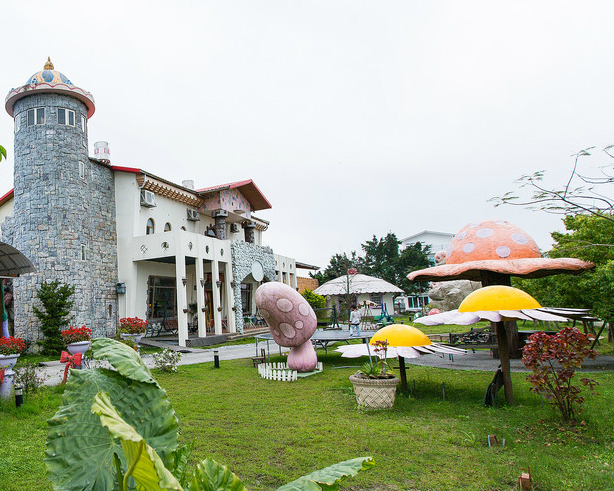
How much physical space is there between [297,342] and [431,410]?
4.41m

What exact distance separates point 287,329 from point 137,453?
9272 millimetres

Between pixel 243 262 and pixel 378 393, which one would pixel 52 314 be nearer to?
pixel 243 262

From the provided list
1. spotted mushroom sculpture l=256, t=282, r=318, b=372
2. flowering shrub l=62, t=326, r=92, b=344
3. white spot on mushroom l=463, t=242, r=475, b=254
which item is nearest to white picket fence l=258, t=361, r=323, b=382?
spotted mushroom sculpture l=256, t=282, r=318, b=372

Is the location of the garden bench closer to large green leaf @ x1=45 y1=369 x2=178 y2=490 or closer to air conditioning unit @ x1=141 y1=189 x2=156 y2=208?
air conditioning unit @ x1=141 y1=189 x2=156 y2=208

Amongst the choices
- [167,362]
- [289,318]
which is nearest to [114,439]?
[289,318]

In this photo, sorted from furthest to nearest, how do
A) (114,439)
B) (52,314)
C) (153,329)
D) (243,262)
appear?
(243,262) < (153,329) < (52,314) < (114,439)

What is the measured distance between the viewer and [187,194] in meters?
22.5

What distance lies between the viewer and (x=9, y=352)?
834cm

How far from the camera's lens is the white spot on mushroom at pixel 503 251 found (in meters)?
10.6

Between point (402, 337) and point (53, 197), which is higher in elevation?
point (53, 197)

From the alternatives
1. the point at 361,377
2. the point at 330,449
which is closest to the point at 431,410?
the point at 361,377

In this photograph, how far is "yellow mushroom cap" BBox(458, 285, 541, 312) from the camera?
6.53m

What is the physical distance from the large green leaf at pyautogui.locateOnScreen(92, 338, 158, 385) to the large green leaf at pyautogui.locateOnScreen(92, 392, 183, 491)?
0.37 metres

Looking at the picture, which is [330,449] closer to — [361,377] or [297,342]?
[361,377]
